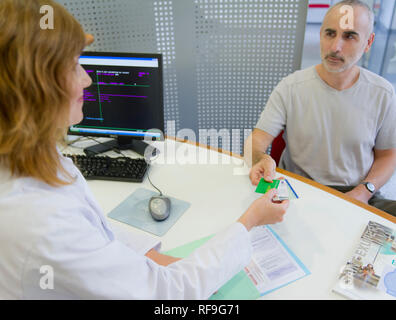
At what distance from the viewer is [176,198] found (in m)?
1.32

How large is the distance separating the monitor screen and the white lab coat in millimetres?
726

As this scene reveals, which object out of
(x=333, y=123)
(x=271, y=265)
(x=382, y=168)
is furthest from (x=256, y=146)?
(x=271, y=265)

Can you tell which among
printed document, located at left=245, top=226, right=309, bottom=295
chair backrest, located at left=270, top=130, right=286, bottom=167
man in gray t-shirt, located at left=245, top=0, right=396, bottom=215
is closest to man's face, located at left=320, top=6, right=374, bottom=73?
man in gray t-shirt, located at left=245, top=0, right=396, bottom=215

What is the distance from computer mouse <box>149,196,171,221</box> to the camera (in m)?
1.18

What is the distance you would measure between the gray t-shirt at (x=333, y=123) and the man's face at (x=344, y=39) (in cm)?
9

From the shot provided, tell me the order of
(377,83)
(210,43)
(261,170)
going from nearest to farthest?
(261,170) → (377,83) → (210,43)

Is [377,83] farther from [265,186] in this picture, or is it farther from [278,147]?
[265,186]

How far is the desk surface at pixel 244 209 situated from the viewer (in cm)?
100

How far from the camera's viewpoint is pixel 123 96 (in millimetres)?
1525

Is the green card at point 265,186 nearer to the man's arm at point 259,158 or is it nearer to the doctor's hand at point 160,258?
the man's arm at point 259,158

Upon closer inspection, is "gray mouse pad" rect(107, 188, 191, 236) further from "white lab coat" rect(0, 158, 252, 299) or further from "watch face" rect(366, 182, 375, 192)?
"watch face" rect(366, 182, 375, 192)

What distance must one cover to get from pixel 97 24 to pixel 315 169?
62.6 inches

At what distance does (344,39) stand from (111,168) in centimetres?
123
